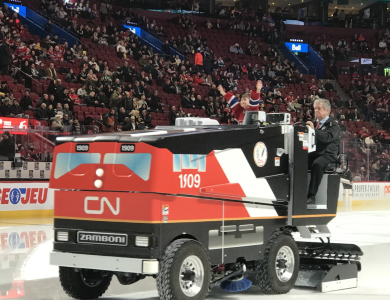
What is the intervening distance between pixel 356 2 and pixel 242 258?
121 feet

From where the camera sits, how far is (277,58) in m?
30.6

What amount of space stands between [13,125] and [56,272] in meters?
7.91

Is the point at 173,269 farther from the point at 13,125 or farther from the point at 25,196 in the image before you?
the point at 13,125

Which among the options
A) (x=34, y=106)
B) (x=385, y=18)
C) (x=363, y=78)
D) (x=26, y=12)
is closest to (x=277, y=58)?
(x=363, y=78)

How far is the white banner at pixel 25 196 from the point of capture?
43.7 ft

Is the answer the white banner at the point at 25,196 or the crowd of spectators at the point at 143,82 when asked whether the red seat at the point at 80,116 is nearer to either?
the crowd of spectators at the point at 143,82

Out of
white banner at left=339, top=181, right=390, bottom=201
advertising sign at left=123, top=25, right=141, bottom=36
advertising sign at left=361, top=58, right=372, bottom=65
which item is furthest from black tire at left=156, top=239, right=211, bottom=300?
advertising sign at left=361, top=58, right=372, bottom=65

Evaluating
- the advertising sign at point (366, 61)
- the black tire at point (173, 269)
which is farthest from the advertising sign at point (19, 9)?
the black tire at point (173, 269)

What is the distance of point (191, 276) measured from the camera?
476 centimetres

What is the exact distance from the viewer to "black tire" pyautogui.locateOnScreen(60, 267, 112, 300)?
17.2 feet

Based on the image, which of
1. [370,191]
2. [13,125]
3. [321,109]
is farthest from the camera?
→ [370,191]

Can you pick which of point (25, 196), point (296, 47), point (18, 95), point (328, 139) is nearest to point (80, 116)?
point (18, 95)

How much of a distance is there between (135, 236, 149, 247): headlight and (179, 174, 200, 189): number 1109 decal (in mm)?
491

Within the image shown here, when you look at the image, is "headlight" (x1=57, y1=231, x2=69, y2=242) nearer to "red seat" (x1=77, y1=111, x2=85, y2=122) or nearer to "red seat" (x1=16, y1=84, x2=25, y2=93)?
"red seat" (x1=77, y1=111, x2=85, y2=122)
